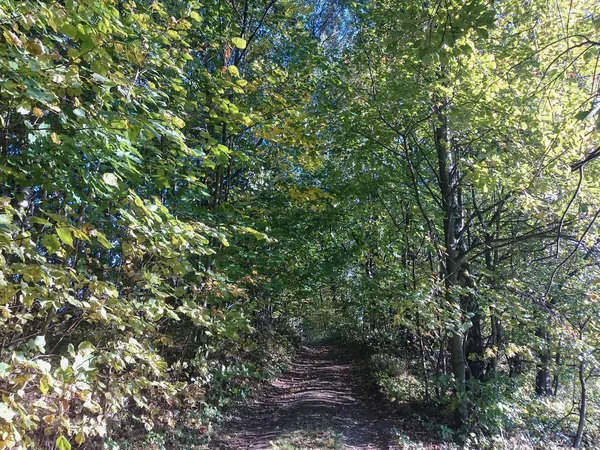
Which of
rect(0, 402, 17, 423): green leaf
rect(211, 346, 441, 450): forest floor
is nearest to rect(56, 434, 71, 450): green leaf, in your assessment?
rect(0, 402, 17, 423): green leaf

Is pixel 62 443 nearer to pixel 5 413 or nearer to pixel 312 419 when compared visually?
pixel 5 413

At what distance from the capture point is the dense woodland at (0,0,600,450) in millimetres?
2668

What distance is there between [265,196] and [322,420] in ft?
15.5

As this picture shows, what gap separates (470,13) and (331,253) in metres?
9.03

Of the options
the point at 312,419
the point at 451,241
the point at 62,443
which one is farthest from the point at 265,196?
the point at 62,443

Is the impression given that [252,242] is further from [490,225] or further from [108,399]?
[490,225]

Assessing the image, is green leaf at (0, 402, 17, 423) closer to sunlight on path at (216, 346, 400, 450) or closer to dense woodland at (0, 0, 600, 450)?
dense woodland at (0, 0, 600, 450)

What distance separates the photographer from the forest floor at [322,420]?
638cm

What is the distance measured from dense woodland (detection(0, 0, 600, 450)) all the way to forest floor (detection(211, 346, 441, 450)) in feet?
1.78

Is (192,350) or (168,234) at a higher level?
(168,234)

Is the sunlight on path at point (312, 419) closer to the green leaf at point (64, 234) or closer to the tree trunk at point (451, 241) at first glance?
the tree trunk at point (451, 241)

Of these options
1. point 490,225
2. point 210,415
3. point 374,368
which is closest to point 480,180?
point 490,225

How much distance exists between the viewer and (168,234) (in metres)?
3.29

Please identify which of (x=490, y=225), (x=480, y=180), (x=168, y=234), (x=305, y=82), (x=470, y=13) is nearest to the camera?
(x=470, y=13)
